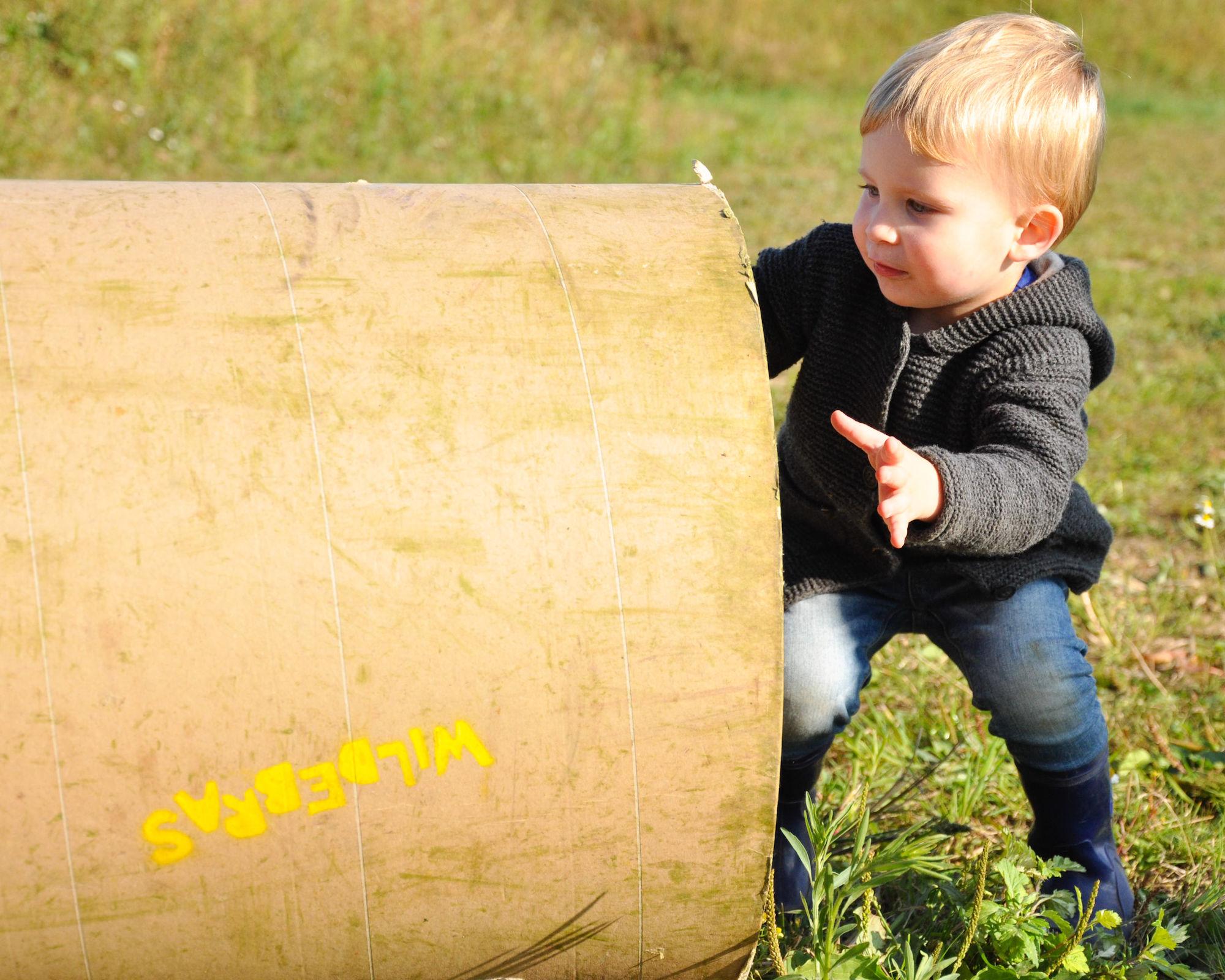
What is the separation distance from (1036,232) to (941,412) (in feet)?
1.00

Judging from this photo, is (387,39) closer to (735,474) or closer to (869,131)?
(869,131)

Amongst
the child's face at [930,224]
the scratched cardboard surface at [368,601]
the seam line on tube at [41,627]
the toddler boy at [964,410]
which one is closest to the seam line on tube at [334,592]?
the scratched cardboard surface at [368,601]

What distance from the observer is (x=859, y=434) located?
156 centimetres

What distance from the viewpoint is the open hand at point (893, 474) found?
1.55 m

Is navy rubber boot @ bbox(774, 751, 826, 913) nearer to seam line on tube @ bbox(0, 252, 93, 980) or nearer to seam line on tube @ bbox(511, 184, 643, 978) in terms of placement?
seam line on tube @ bbox(511, 184, 643, 978)

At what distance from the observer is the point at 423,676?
1.37m

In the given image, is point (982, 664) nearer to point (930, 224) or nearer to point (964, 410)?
point (964, 410)

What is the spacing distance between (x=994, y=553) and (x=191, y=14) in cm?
661

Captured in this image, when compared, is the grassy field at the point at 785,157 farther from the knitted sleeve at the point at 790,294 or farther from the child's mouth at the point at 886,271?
the child's mouth at the point at 886,271

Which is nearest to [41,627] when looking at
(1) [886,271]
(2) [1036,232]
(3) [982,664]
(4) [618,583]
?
(4) [618,583]

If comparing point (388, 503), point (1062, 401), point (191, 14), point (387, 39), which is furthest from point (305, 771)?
point (387, 39)

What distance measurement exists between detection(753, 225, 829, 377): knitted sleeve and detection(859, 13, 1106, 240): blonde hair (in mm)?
231

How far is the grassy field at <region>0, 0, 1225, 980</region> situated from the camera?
8.05 ft

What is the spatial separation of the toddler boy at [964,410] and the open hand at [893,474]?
0.01 m
